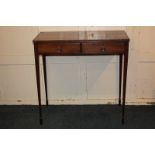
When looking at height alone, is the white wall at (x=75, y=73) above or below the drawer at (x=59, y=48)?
below

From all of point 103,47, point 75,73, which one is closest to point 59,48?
point 103,47

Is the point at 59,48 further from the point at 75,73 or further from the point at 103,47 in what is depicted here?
the point at 75,73

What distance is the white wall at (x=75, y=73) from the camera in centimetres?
243

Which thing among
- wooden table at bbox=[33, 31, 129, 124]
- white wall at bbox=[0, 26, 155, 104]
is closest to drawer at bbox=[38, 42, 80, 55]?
wooden table at bbox=[33, 31, 129, 124]

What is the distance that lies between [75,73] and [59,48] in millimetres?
614

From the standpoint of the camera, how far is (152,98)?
2633mm

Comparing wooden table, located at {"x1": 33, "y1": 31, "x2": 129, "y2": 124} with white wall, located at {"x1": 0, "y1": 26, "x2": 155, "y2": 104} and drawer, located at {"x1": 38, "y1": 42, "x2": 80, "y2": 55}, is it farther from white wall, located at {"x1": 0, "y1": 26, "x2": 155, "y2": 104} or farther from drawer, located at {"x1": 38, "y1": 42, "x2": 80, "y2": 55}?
white wall, located at {"x1": 0, "y1": 26, "x2": 155, "y2": 104}

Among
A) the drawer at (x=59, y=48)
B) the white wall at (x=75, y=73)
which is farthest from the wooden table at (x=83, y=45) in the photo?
the white wall at (x=75, y=73)

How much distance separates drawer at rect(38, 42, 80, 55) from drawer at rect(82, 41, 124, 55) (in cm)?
8

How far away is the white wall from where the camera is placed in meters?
2.43

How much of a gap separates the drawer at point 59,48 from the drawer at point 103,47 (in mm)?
79

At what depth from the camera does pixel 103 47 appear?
1.98 m

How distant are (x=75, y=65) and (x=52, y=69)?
0.26 metres

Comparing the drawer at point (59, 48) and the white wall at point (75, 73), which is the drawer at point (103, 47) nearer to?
the drawer at point (59, 48)
